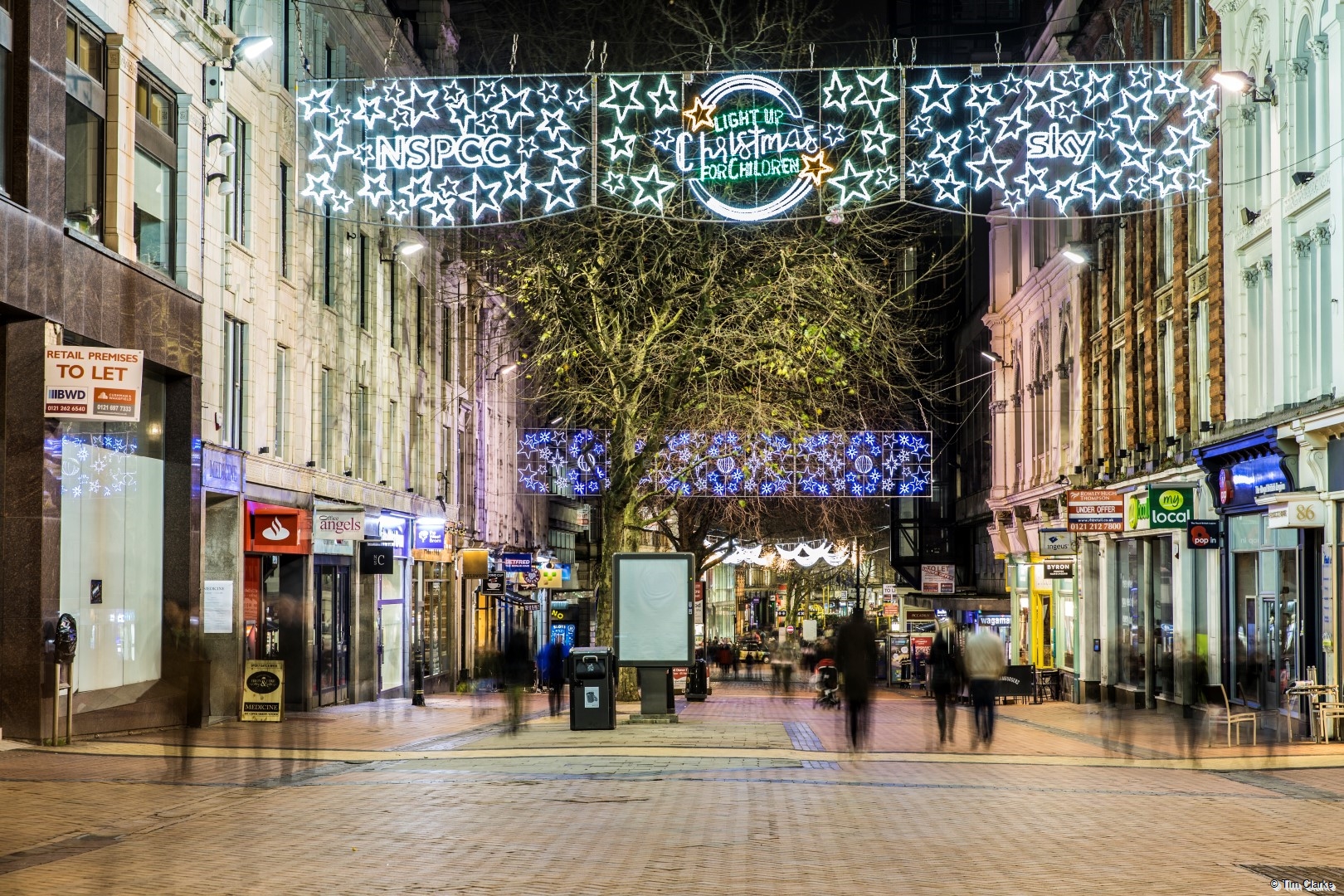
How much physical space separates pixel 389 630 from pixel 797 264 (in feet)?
44.7

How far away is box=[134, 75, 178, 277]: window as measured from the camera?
77.0ft

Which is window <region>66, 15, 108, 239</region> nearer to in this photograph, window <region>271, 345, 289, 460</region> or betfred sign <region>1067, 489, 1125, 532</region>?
window <region>271, 345, 289, 460</region>

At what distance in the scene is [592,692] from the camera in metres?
25.0

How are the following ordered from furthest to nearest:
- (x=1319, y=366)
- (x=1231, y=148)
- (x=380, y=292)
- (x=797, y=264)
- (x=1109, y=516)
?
(x=380, y=292) < (x=1109, y=516) < (x=797, y=264) < (x=1231, y=148) < (x=1319, y=366)

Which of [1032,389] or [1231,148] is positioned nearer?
[1231,148]

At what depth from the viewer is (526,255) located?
32219mm

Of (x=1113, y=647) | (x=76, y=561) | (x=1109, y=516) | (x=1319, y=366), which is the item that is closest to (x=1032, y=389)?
(x=1113, y=647)

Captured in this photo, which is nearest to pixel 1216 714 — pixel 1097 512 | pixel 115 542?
pixel 1097 512

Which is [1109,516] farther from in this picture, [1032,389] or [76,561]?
[76,561]

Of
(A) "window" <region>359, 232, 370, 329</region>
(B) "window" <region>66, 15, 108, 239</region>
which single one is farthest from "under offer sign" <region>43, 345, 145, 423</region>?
(A) "window" <region>359, 232, 370, 329</region>

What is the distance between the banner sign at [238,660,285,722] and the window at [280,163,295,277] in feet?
26.6

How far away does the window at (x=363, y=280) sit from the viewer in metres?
36.4

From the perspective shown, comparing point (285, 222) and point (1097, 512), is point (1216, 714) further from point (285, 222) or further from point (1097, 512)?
point (285, 222)

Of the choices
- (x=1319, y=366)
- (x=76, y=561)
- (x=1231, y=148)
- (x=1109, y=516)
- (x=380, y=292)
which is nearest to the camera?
(x=76, y=561)
